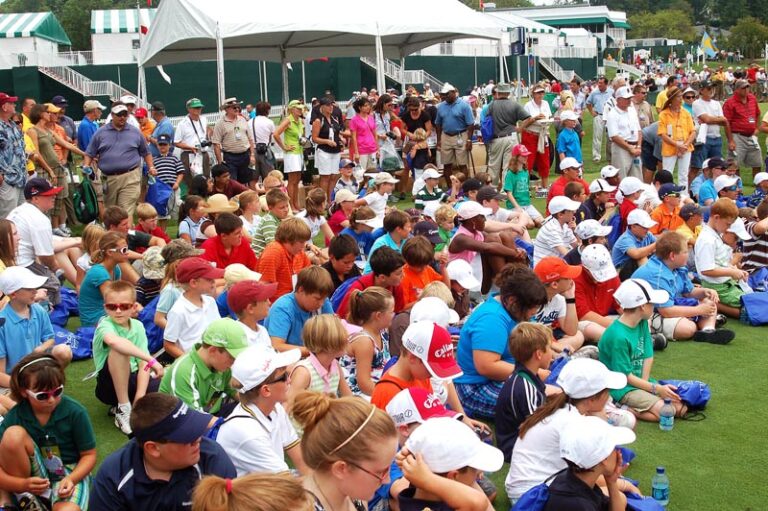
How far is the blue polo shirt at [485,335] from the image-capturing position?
5.57 metres

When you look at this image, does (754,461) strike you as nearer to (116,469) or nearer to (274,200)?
(116,469)

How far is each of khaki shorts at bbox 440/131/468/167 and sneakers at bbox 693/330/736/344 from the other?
24.3 ft

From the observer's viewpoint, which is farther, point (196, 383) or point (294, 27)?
point (294, 27)

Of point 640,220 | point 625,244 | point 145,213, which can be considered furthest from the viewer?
point 145,213

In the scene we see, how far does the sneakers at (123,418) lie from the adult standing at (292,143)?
8.01 m

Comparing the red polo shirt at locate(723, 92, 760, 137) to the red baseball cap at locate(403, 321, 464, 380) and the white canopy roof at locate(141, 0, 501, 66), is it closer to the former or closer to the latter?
the white canopy roof at locate(141, 0, 501, 66)

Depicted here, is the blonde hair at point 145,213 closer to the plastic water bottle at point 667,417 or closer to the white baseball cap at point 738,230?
the plastic water bottle at point 667,417

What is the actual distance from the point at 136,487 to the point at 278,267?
3800 millimetres

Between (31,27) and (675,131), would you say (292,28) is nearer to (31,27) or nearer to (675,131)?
(675,131)

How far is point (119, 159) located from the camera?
11.1 metres

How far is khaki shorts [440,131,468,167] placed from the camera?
47.6ft

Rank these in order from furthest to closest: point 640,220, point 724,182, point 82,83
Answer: point 82,83 < point 724,182 < point 640,220

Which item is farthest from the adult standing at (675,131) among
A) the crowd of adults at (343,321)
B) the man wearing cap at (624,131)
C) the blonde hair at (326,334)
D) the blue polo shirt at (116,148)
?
the blonde hair at (326,334)

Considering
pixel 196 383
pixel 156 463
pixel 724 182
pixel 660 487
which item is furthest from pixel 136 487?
pixel 724 182
